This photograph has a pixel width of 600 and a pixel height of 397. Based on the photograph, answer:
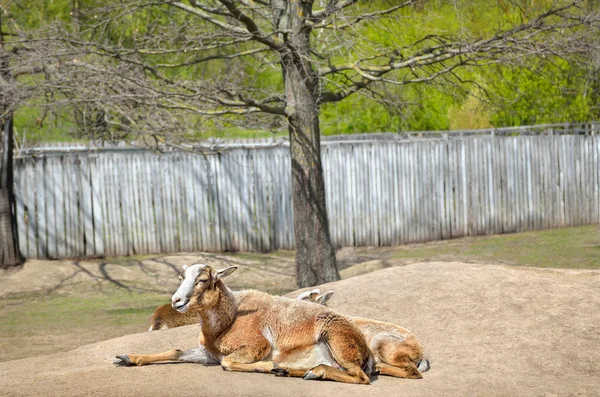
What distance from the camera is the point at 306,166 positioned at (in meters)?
14.5

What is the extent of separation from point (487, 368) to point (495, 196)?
48.8 feet

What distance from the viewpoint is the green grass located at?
1769 centimetres

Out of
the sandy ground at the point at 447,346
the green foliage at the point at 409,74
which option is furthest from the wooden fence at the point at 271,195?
the sandy ground at the point at 447,346

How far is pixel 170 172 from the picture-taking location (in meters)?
20.2

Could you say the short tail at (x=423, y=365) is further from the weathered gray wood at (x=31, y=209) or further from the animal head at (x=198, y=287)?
the weathered gray wood at (x=31, y=209)

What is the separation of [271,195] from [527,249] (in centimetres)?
587

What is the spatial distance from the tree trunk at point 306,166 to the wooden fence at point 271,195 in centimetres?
572

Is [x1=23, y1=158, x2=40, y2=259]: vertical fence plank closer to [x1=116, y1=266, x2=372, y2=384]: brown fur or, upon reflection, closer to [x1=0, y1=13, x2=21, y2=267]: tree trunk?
[x1=0, y1=13, x2=21, y2=267]: tree trunk

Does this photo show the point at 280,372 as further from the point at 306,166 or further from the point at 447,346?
the point at 306,166

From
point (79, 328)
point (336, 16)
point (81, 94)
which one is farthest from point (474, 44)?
point (79, 328)

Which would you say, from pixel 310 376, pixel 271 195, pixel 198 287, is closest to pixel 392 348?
pixel 310 376

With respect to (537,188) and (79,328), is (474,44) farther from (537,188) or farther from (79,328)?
(537,188)

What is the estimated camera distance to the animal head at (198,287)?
259 inches

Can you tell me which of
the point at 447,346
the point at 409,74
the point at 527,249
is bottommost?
the point at 527,249
